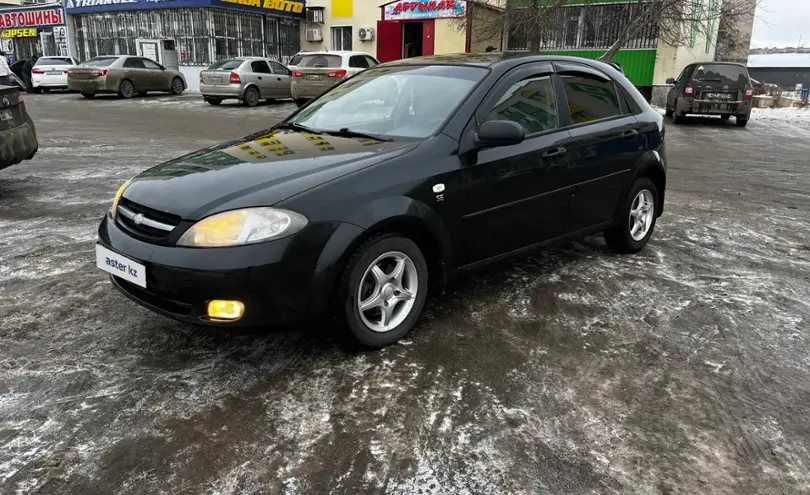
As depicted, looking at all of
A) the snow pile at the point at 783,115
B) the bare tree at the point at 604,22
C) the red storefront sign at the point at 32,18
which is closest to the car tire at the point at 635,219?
the bare tree at the point at 604,22

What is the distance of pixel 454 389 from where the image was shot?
305 cm

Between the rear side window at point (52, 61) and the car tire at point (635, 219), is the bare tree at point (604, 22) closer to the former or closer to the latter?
the car tire at point (635, 219)

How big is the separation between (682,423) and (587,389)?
0.45 meters

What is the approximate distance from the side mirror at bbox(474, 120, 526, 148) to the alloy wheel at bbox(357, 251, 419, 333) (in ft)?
2.80

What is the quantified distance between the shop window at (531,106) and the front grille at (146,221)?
6.48ft

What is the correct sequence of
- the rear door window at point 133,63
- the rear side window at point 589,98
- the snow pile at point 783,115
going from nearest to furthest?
1. the rear side window at point 589,98
2. the snow pile at point 783,115
3. the rear door window at point 133,63

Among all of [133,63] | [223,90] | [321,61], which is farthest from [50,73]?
[321,61]

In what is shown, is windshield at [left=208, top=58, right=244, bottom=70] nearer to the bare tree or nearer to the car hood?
the bare tree

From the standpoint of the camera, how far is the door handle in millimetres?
4109

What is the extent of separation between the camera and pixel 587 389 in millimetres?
3082

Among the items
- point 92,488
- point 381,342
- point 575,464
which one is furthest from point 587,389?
point 92,488

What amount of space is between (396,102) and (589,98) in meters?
1.54

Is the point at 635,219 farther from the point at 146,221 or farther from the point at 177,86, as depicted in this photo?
the point at 177,86

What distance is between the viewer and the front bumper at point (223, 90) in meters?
19.6
